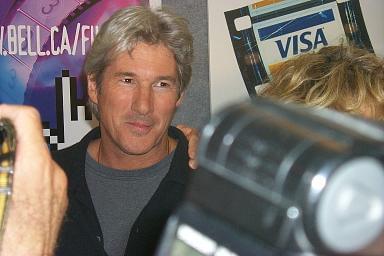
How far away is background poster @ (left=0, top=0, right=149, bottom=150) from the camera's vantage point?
5.90ft

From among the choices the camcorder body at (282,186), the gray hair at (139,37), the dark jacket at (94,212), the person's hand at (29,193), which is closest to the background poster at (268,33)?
the gray hair at (139,37)

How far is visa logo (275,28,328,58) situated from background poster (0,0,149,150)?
1.38 feet

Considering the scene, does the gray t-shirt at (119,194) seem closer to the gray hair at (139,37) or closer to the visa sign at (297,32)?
the gray hair at (139,37)

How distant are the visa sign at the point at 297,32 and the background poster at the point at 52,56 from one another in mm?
369

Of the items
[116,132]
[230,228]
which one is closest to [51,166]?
[230,228]

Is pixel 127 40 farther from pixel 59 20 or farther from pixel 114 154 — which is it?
pixel 59 20

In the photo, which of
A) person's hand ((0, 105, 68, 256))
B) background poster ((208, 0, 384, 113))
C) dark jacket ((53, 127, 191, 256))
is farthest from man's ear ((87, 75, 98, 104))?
person's hand ((0, 105, 68, 256))

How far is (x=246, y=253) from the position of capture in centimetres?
31

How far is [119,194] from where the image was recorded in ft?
4.34

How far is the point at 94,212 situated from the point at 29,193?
701 millimetres

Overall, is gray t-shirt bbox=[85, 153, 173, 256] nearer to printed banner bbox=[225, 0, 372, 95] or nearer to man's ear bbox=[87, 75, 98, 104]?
man's ear bbox=[87, 75, 98, 104]

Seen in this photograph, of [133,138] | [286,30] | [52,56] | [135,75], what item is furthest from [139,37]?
[286,30]

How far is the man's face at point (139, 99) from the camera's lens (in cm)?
136

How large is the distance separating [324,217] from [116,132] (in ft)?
3.65
